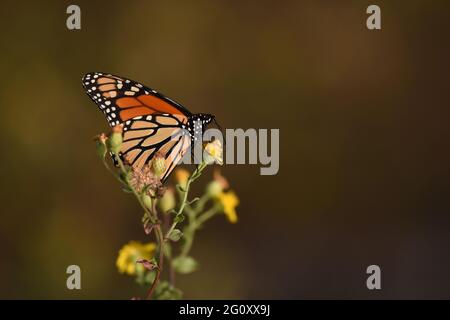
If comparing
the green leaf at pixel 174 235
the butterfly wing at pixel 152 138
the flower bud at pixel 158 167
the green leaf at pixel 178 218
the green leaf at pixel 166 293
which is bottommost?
the green leaf at pixel 166 293

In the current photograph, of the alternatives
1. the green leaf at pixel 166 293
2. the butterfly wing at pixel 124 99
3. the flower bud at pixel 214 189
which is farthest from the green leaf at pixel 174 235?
the butterfly wing at pixel 124 99

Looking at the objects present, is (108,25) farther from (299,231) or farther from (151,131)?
(151,131)

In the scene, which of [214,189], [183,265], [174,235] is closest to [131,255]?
[183,265]

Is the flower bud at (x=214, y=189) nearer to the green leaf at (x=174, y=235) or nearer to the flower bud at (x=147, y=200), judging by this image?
the flower bud at (x=147, y=200)

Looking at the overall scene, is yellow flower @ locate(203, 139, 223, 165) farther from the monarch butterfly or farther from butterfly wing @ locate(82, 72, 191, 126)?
butterfly wing @ locate(82, 72, 191, 126)
